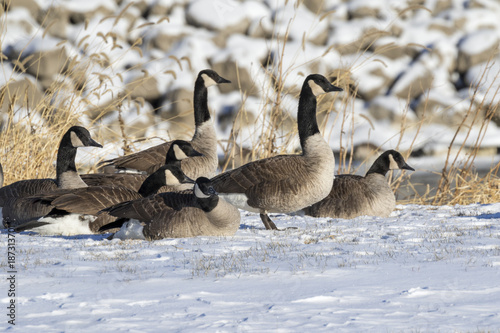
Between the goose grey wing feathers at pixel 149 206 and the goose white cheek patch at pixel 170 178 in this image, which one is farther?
the goose white cheek patch at pixel 170 178

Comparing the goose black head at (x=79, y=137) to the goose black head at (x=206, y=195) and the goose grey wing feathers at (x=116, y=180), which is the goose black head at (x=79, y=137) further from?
the goose black head at (x=206, y=195)

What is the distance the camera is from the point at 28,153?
9227mm

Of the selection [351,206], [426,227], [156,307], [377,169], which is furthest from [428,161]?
[156,307]

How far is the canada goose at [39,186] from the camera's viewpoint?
7031 mm

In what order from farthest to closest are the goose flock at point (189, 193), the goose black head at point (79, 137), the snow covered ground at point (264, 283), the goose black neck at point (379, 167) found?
the goose black neck at point (379, 167), the goose black head at point (79, 137), the goose flock at point (189, 193), the snow covered ground at point (264, 283)

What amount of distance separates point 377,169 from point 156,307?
5503 mm

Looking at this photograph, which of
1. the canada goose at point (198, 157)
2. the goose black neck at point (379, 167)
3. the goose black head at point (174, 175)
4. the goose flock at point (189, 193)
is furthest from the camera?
the goose black neck at point (379, 167)

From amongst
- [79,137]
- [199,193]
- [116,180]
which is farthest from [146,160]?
[199,193]

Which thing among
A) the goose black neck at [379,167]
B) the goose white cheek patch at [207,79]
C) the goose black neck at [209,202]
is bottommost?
the goose black neck at [209,202]

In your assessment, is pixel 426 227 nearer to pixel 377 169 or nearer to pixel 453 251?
pixel 453 251

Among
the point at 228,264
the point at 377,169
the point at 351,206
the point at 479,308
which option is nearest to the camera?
the point at 479,308

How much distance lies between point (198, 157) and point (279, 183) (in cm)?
203

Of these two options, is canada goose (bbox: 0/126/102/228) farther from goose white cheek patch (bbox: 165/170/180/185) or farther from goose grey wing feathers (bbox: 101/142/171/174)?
goose grey wing feathers (bbox: 101/142/171/174)

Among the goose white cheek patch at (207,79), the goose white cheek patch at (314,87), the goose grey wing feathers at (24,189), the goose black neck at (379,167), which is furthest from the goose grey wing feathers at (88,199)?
the goose black neck at (379,167)
